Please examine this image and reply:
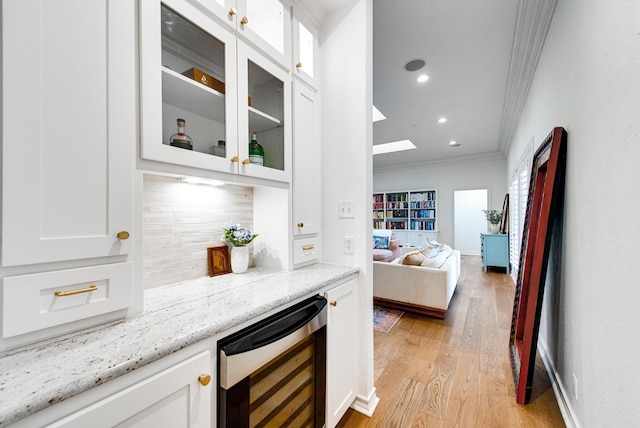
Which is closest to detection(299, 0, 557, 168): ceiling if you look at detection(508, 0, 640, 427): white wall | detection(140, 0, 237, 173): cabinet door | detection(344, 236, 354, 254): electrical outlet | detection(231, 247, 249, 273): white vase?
detection(508, 0, 640, 427): white wall

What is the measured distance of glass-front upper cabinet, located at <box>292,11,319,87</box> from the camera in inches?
66.0

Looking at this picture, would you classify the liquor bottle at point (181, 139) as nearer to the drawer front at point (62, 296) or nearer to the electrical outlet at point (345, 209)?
the drawer front at point (62, 296)

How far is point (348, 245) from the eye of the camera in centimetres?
176

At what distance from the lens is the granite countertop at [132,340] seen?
1.77 ft

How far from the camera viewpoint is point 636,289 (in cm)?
94

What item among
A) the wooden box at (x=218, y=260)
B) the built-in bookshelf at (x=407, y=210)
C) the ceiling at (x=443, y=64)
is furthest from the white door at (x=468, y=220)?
the wooden box at (x=218, y=260)

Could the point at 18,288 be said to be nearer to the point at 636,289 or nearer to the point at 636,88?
the point at 636,289

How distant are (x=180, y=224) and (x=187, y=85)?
0.71 metres

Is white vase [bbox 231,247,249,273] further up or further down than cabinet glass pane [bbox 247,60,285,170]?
further down

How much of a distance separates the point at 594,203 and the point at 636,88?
1.88ft

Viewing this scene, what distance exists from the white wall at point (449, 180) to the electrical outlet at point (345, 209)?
6763mm

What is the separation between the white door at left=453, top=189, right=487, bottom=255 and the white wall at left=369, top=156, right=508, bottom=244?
22cm

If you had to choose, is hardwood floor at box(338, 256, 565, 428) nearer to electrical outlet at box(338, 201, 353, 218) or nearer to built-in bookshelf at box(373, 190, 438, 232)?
electrical outlet at box(338, 201, 353, 218)

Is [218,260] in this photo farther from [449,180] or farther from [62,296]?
[449,180]
